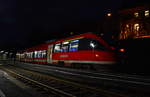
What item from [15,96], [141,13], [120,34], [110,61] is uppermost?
[141,13]

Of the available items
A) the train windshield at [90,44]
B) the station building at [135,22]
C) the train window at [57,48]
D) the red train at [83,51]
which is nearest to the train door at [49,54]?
the red train at [83,51]

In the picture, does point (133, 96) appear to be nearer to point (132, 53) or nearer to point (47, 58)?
point (132, 53)

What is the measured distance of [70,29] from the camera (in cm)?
7069

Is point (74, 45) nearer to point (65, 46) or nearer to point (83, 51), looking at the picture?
point (83, 51)

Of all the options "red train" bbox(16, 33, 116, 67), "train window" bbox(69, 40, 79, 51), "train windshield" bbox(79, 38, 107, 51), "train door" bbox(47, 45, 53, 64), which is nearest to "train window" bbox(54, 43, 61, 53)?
"red train" bbox(16, 33, 116, 67)

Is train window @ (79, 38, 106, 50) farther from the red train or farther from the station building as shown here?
the station building

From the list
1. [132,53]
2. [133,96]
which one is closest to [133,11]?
[132,53]

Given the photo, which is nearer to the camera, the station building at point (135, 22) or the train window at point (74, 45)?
the train window at point (74, 45)

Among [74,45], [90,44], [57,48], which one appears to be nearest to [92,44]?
[90,44]

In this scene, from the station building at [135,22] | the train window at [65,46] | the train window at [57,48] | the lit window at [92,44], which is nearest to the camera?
the lit window at [92,44]

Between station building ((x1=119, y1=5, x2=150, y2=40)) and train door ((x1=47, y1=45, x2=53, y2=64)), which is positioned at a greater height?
station building ((x1=119, y1=5, x2=150, y2=40))

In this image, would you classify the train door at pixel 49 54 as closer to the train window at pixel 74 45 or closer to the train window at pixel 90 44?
the train window at pixel 74 45

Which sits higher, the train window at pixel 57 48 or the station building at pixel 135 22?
the station building at pixel 135 22

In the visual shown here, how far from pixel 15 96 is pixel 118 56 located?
10.2 meters
